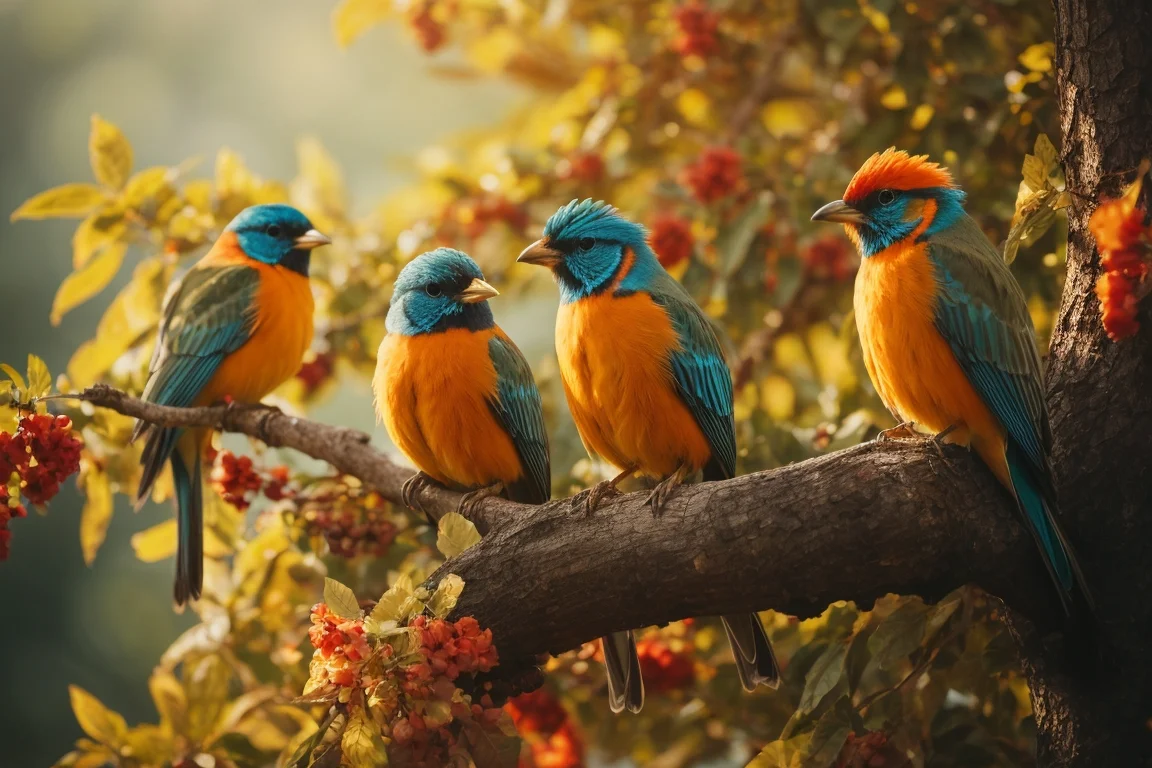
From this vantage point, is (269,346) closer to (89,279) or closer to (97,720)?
(89,279)

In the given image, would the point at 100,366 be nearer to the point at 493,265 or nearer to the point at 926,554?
the point at 493,265

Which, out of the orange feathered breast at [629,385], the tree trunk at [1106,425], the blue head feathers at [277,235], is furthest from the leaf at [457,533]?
the blue head feathers at [277,235]

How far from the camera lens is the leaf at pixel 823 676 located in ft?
10.0

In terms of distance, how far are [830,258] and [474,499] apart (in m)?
2.00

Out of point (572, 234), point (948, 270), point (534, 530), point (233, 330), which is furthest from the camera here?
point (233, 330)

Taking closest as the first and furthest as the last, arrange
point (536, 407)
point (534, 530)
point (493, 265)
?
point (534, 530)
point (536, 407)
point (493, 265)

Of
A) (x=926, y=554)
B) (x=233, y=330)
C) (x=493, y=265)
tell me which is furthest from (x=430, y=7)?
(x=926, y=554)

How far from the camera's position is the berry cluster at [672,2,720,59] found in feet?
15.4

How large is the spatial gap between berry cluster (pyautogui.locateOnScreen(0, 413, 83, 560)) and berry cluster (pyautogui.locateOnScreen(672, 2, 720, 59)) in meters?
2.93

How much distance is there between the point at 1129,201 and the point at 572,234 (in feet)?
5.57

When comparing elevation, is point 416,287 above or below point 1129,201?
above

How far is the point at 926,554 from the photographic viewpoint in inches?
106

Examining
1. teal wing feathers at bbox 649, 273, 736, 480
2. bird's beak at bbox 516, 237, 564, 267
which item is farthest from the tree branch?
bird's beak at bbox 516, 237, 564, 267

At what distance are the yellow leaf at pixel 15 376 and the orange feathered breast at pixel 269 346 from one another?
5.62ft
